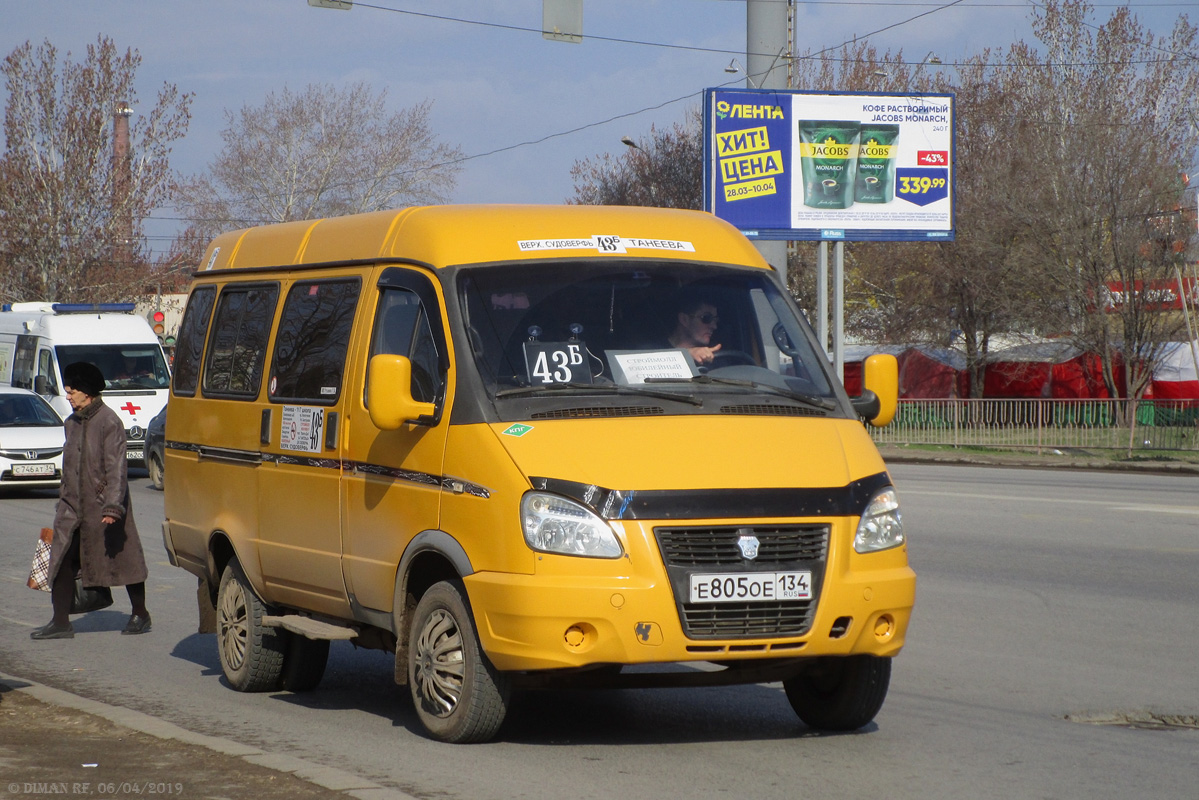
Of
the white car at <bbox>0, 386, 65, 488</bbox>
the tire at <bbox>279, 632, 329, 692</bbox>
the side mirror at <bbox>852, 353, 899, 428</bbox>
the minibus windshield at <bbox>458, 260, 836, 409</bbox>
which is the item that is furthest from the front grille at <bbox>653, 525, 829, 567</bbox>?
the white car at <bbox>0, 386, 65, 488</bbox>

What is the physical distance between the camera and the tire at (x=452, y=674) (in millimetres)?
6074

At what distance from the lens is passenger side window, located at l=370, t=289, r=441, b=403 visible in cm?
661

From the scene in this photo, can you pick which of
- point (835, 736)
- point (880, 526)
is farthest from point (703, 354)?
point (835, 736)

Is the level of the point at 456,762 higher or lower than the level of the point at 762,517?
lower

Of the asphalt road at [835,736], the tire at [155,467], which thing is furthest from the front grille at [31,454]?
the asphalt road at [835,736]

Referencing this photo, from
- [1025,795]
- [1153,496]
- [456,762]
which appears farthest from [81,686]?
[1153,496]

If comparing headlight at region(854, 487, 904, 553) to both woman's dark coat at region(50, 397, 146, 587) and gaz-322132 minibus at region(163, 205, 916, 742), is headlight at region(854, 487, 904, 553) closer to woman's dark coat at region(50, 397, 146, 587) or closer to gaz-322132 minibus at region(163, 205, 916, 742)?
gaz-322132 minibus at region(163, 205, 916, 742)

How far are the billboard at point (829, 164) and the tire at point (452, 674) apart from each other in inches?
1009

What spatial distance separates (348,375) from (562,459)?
5.42ft

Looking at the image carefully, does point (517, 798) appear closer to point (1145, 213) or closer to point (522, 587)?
point (522, 587)

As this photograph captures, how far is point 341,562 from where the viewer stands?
702 cm

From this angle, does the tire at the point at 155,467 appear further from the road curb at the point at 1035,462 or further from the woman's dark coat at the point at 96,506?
the road curb at the point at 1035,462

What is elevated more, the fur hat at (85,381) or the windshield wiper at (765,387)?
the windshield wiper at (765,387)

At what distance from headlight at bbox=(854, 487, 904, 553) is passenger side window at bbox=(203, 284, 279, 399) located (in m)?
3.47
